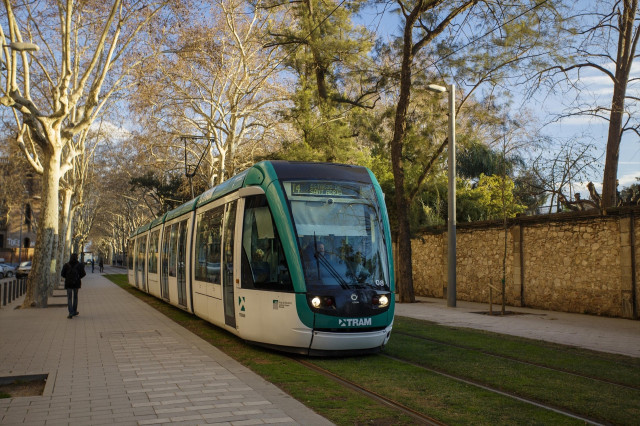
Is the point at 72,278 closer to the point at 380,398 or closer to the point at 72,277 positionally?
the point at 72,277

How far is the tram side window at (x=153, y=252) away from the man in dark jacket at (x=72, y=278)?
5.11 m

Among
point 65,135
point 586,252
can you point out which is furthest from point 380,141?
point 65,135

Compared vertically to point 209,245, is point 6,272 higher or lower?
lower

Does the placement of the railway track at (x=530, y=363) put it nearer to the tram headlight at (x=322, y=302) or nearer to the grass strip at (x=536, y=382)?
the grass strip at (x=536, y=382)

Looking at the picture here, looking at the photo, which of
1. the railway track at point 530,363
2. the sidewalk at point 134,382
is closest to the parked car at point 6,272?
the sidewalk at point 134,382

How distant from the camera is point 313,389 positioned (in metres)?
7.15

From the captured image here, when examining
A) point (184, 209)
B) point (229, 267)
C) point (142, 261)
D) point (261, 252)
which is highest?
point (184, 209)

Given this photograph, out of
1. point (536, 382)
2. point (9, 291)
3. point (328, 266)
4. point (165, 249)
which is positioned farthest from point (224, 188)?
point (9, 291)

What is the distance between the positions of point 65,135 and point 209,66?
8.45 metres

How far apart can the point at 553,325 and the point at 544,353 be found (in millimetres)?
4900

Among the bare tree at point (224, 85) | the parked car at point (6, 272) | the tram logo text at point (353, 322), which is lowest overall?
the parked car at point (6, 272)

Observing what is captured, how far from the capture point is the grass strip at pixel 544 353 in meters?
8.43

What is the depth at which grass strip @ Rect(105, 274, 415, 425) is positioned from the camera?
5.90 m

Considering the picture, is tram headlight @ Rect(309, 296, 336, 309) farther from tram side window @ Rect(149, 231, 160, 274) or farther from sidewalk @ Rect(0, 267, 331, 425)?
tram side window @ Rect(149, 231, 160, 274)
